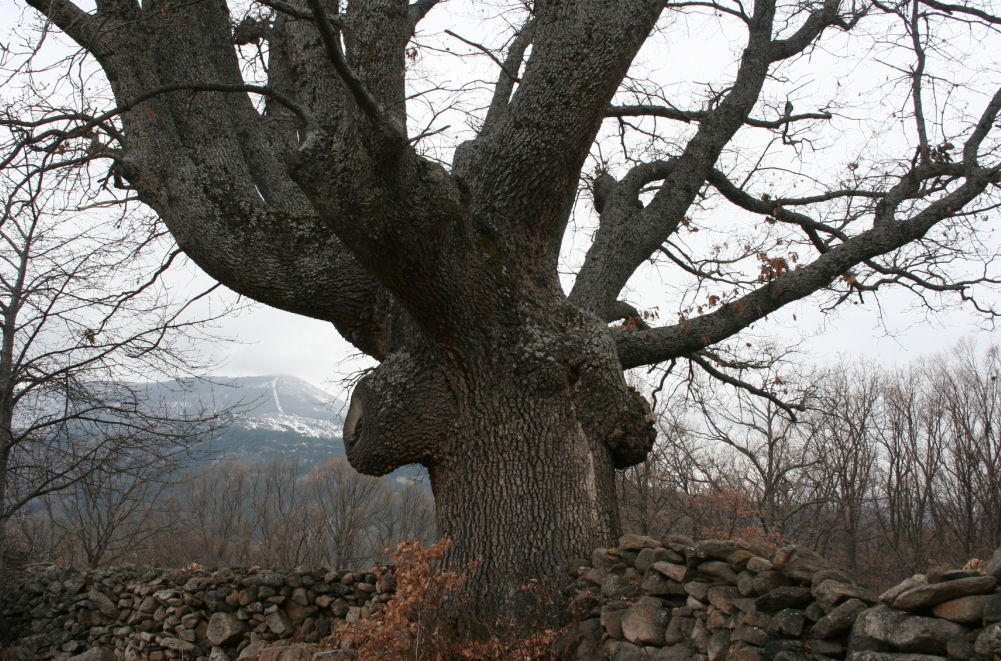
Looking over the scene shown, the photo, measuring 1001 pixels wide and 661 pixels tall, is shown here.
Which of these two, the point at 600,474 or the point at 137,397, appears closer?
A: the point at 600,474

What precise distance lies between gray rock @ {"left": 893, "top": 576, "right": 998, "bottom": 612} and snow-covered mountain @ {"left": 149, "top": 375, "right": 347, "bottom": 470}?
5.35 m

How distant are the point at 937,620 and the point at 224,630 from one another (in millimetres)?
5951

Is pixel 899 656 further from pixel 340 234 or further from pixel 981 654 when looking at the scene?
pixel 340 234

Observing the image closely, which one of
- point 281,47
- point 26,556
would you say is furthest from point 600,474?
point 26,556

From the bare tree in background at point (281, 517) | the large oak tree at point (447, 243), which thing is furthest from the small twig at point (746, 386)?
the bare tree in background at point (281, 517)

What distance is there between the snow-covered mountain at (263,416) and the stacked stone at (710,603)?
3799 millimetres

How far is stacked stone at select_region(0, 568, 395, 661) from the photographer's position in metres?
5.98

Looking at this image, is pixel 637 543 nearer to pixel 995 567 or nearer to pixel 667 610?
pixel 667 610

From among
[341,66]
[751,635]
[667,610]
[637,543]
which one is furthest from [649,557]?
[341,66]

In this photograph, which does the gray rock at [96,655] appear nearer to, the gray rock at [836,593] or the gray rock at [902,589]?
the gray rock at [836,593]

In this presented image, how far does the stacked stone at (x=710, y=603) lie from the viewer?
2.78m

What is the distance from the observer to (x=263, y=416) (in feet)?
394

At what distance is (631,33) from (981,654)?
393 cm

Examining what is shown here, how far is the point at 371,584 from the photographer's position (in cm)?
591
